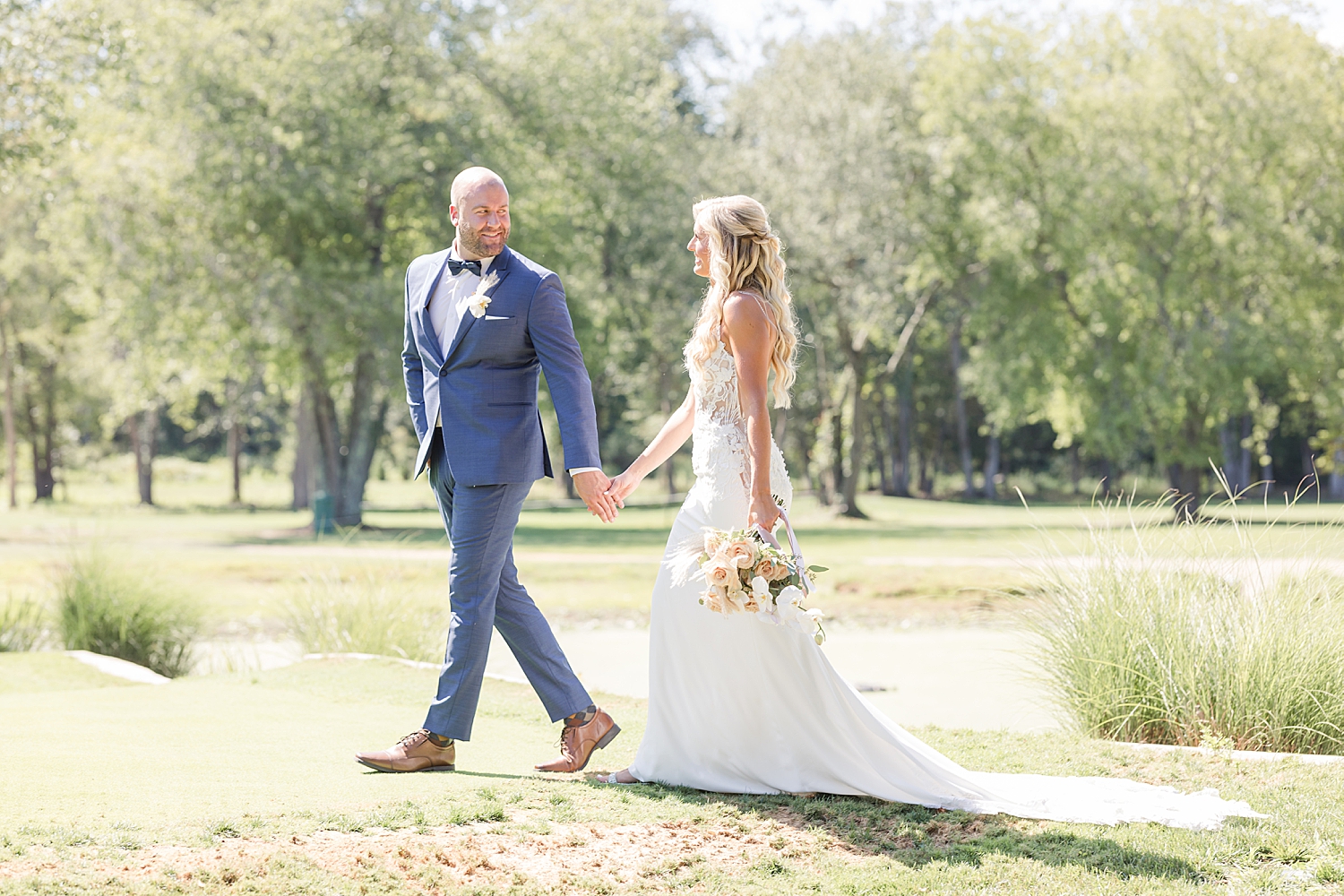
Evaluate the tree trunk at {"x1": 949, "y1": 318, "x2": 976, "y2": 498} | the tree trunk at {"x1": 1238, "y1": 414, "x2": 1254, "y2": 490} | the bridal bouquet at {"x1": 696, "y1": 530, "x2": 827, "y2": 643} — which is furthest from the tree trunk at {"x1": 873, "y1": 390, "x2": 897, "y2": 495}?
the bridal bouquet at {"x1": 696, "y1": 530, "x2": 827, "y2": 643}

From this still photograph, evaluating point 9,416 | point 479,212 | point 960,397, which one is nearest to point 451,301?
point 479,212

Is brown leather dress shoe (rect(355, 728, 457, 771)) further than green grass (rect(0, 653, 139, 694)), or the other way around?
green grass (rect(0, 653, 139, 694))

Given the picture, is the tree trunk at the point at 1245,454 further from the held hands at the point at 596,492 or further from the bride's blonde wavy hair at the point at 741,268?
the held hands at the point at 596,492

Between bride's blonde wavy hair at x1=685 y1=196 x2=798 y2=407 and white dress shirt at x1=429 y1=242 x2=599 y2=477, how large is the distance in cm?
78

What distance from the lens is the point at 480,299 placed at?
5.02 metres

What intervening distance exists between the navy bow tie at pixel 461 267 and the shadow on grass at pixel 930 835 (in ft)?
7.10

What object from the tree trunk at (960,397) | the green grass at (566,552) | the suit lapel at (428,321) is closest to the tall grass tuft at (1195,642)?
the green grass at (566,552)

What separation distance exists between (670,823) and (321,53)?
24.7 metres

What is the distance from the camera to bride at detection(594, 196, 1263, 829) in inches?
191

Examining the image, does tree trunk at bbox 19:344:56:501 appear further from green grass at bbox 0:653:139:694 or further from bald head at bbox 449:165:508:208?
bald head at bbox 449:165:508:208

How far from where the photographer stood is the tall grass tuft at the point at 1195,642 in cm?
622

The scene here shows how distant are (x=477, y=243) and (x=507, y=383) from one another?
0.60m

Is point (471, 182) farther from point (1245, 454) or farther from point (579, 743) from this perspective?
point (1245, 454)

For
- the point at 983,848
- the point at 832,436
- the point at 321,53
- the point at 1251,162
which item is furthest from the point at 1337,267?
the point at 983,848
